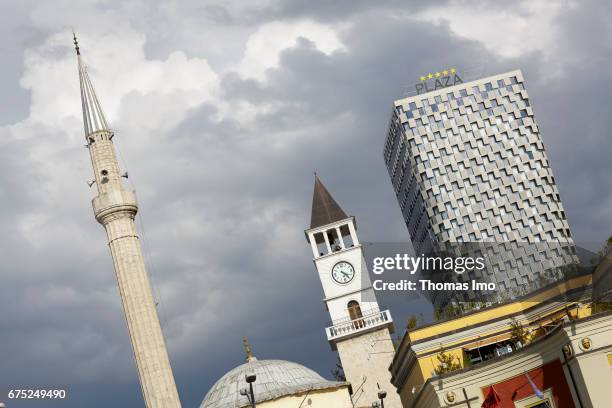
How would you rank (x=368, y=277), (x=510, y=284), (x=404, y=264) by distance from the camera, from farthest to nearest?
(x=510, y=284), (x=368, y=277), (x=404, y=264)

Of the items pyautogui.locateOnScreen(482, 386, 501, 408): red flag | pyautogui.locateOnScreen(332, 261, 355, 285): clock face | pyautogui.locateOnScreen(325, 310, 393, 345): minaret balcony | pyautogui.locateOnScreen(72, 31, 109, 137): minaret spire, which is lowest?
pyautogui.locateOnScreen(482, 386, 501, 408): red flag

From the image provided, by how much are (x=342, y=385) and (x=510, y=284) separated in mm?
58264

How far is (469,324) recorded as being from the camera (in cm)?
4097

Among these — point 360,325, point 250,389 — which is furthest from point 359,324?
point 250,389

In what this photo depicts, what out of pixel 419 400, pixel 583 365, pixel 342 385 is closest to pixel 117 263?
pixel 342 385

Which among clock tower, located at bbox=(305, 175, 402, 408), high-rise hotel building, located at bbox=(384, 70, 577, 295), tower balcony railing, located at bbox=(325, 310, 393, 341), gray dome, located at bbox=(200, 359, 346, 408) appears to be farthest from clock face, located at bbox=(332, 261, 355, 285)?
high-rise hotel building, located at bbox=(384, 70, 577, 295)

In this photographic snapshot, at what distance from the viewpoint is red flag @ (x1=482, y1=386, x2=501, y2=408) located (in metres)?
36.1

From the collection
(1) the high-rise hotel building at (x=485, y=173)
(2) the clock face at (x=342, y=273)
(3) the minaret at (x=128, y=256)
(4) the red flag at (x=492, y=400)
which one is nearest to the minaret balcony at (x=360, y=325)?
(2) the clock face at (x=342, y=273)

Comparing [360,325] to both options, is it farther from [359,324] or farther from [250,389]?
[250,389]

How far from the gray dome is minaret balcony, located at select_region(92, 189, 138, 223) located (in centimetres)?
1143

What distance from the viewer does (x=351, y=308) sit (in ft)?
231

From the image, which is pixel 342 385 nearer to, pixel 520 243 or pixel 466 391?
pixel 466 391

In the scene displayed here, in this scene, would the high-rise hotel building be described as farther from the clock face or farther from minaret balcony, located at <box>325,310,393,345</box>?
minaret balcony, located at <box>325,310,393,345</box>

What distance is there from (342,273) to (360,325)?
5.26 meters
